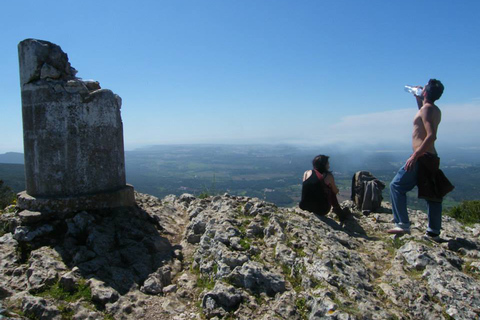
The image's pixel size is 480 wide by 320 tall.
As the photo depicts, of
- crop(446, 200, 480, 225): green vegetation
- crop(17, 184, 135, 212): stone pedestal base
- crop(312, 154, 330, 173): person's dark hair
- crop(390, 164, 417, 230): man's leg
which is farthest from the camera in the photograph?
crop(446, 200, 480, 225): green vegetation

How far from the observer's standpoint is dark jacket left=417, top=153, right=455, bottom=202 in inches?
249

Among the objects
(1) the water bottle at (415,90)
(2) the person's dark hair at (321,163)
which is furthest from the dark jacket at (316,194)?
(1) the water bottle at (415,90)

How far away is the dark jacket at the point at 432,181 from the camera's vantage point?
20.7ft

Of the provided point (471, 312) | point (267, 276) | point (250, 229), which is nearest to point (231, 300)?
point (267, 276)

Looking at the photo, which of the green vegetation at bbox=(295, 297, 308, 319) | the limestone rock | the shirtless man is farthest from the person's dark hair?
the limestone rock

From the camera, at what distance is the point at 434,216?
664 centimetres

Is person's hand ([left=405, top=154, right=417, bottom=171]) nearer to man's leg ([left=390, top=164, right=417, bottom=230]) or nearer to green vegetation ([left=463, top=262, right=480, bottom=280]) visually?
man's leg ([left=390, top=164, right=417, bottom=230])

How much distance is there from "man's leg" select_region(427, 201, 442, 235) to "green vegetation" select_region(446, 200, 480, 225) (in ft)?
15.3

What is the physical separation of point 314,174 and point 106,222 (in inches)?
190

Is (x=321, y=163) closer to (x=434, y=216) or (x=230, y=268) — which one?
(x=434, y=216)

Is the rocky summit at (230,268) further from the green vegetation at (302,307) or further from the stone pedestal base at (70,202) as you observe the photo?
the stone pedestal base at (70,202)

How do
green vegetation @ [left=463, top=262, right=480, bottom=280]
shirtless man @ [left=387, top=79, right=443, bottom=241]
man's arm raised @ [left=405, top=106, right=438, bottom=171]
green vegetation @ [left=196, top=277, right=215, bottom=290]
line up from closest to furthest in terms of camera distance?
green vegetation @ [left=196, top=277, right=215, bottom=290] < green vegetation @ [left=463, top=262, right=480, bottom=280] < man's arm raised @ [left=405, top=106, right=438, bottom=171] < shirtless man @ [left=387, top=79, right=443, bottom=241]

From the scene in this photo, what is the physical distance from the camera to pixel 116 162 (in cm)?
770

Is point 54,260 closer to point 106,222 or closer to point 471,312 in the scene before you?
point 106,222
